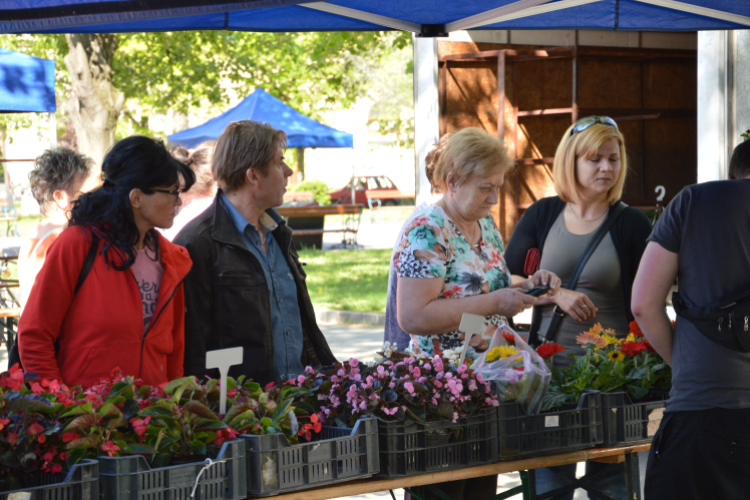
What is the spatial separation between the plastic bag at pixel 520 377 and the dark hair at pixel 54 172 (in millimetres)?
2822

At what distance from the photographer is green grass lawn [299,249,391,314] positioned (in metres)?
10.5

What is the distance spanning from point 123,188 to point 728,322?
190 cm

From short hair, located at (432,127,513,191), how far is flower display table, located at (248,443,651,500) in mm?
1013

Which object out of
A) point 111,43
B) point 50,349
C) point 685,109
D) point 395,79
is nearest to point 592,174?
point 50,349

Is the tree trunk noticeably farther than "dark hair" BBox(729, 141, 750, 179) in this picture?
Yes

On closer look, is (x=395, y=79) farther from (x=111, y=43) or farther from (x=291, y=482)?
(x=291, y=482)

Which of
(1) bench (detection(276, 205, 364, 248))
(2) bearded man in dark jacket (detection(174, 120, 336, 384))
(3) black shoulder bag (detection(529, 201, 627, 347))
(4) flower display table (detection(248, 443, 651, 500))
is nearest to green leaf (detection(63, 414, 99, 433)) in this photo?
(4) flower display table (detection(248, 443, 651, 500))

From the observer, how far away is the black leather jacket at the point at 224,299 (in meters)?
2.93

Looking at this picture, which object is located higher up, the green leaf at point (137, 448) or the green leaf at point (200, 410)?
the green leaf at point (200, 410)

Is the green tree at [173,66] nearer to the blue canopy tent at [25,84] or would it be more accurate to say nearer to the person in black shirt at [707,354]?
the blue canopy tent at [25,84]

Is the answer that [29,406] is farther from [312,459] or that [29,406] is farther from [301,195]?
[301,195]

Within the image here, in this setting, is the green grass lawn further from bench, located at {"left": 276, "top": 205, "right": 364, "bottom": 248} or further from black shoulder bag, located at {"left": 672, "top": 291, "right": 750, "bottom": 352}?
black shoulder bag, located at {"left": 672, "top": 291, "right": 750, "bottom": 352}

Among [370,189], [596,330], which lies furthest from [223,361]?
[370,189]

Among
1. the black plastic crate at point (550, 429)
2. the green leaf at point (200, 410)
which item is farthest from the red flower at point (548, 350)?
the green leaf at point (200, 410)
